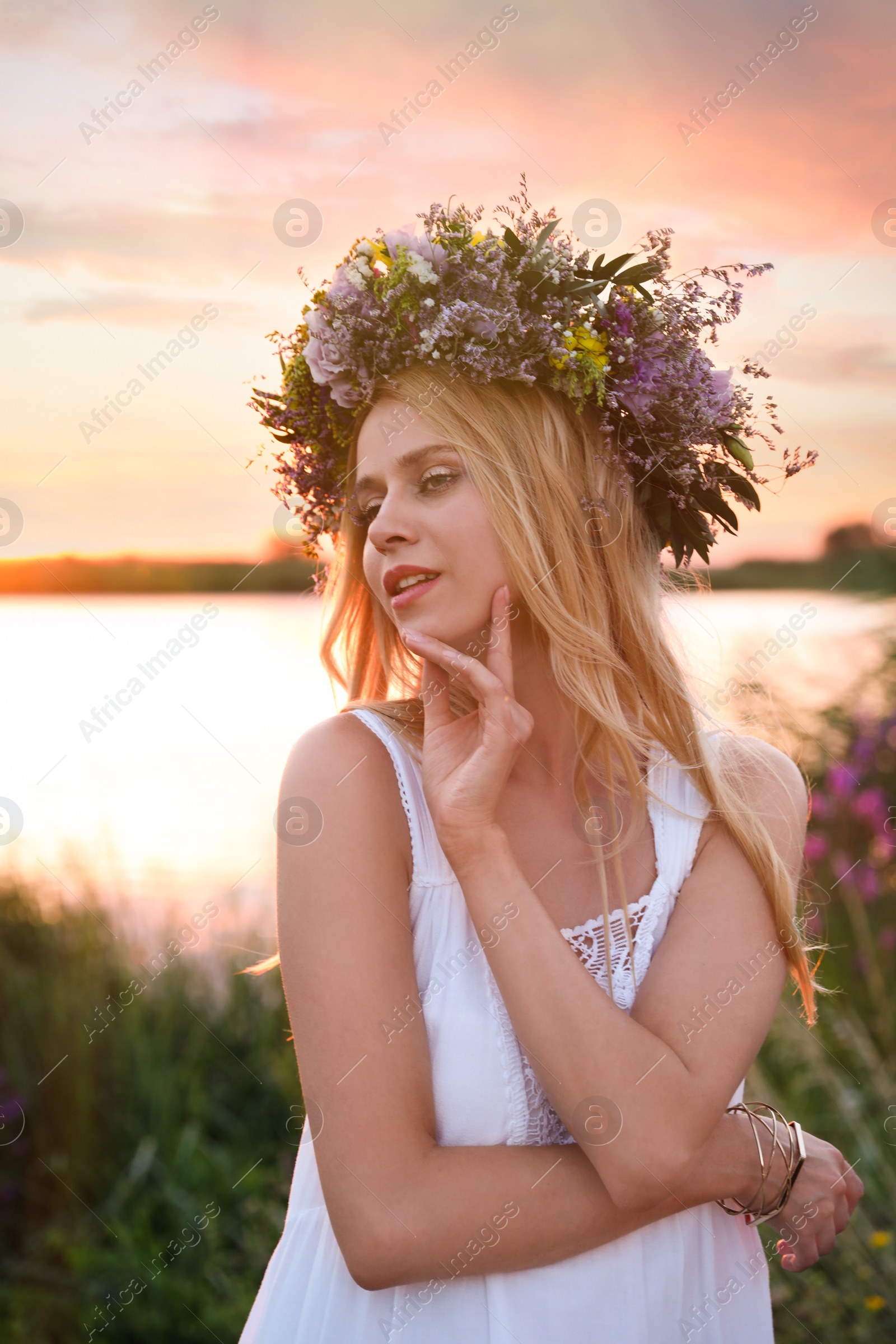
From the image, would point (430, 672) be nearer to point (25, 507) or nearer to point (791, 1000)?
point (25, 507)

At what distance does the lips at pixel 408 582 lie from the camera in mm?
2143

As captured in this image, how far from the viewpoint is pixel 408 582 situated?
2176 mm

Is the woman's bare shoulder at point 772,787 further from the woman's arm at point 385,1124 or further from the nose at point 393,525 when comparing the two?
the nose at point 393,525

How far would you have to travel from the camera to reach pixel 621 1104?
1724 mm

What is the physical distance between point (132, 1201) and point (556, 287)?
397 cm

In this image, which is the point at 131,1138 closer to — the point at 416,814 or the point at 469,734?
the point at 416,814

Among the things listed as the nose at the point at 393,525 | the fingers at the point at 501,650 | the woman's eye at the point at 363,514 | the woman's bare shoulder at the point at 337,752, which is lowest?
the woman's bare shoulder at the point at 337,752

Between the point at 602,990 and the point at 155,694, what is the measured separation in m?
5.79

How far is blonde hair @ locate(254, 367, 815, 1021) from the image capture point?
85.0 inches

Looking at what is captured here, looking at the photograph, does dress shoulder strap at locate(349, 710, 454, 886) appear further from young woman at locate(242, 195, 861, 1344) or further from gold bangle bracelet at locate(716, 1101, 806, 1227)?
gold bangle bracelet at locate(716, 1101, 806, 1227)

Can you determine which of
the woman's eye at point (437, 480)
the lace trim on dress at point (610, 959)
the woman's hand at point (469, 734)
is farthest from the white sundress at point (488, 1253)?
the woman's eye at point (437, 480)

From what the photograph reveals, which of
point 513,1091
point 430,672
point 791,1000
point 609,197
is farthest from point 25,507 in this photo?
point 791,1000

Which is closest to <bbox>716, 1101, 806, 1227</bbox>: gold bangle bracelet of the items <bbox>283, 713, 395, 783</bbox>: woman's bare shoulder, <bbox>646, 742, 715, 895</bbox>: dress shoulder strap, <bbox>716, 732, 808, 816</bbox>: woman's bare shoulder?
<bbox>646, 742, 715, 895</bbox>: dress shoulder strap

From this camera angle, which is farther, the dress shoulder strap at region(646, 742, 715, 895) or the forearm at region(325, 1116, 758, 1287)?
the dress shoulder strap at region(646, 742, 715, 895)
